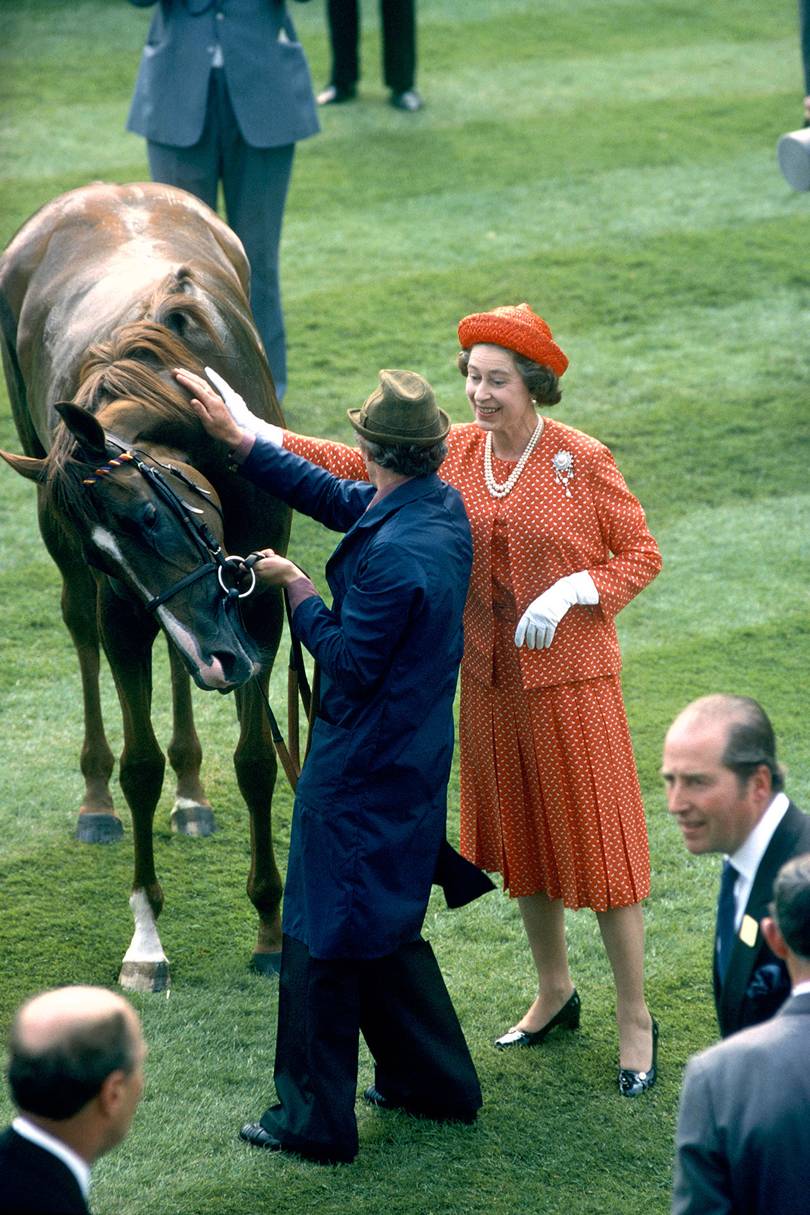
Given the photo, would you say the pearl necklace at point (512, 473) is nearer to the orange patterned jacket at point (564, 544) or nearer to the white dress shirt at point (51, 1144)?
the orange patterned jacket at point (564, 544)

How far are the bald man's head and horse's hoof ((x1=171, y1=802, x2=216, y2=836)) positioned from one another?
3.09 m

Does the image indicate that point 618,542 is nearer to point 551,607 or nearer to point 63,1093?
point 551,607

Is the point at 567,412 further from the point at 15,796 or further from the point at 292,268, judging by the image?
the point at 15,796

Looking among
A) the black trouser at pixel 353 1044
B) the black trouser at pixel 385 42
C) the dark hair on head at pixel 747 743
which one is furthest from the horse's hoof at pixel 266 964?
the black trouser at pixel 385 42

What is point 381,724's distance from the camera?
154 inches

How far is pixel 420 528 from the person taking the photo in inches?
152

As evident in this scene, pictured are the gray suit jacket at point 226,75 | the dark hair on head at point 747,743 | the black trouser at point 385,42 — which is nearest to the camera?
the dark hair on head at point 747,743

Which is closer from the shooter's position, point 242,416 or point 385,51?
point 242,416

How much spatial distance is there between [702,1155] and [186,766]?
3.36 m

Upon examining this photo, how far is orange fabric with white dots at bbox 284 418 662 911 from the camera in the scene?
425 centimetres

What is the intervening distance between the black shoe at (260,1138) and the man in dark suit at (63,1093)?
161 cm

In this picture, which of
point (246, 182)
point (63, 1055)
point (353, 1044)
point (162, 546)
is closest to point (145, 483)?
point (162, 546)

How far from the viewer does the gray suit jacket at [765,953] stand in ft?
9.76

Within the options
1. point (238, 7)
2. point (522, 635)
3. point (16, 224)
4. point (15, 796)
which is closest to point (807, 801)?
point (522, 635)
